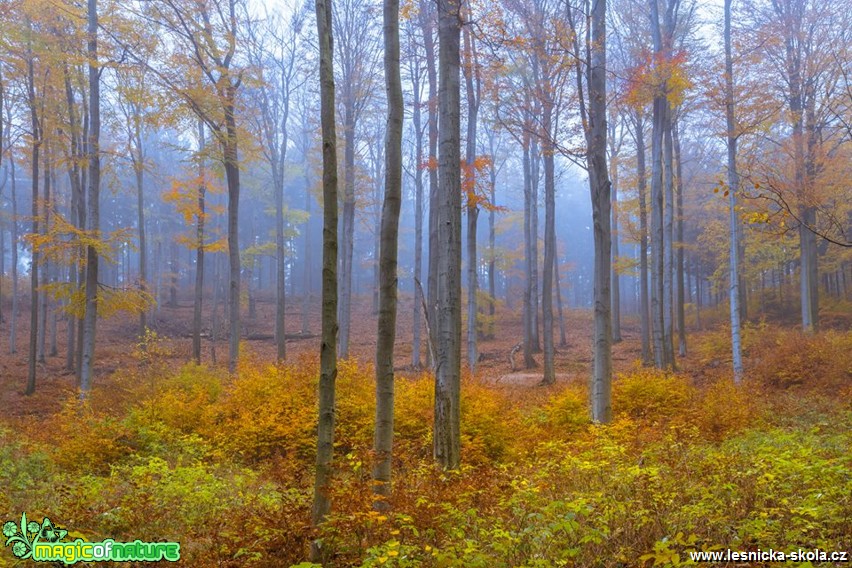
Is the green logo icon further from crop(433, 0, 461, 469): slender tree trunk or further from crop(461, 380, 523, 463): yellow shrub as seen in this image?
crop(461, 380, 523, 463): yellow shrub

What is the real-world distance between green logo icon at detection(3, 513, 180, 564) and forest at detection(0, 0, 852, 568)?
2 cm

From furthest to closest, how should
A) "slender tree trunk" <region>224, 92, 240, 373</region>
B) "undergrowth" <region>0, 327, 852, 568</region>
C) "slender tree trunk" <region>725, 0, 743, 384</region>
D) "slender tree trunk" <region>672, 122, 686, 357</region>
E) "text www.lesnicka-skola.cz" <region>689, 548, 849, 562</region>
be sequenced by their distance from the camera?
"slender tree trunk" <region>672, 122, 686, 357</region>, "slender tree trunk" <region>224, 92, 240, 373</region>, "slender tree trunk" <region>725, 0, 743, 384</region>, "undergrowth" <region>0, 327, 852, 568</region>, "text www.lesnicka-skola.cz" <region>689, 548, 849, 562</region>

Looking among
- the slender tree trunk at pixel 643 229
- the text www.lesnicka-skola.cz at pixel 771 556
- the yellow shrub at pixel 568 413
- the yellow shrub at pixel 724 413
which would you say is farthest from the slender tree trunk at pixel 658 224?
the text www.lesnicka-skola.cz at pixel 771 556

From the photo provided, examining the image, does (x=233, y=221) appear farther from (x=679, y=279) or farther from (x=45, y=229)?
(x=679, y=279)

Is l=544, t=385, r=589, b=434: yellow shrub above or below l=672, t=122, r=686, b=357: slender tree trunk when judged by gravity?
below

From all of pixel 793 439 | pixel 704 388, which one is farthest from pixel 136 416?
pixel 704 388

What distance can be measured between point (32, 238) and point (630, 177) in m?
20.0

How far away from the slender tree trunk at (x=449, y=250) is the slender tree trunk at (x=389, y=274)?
1584 millimetres

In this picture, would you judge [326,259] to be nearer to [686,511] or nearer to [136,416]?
[686,511]

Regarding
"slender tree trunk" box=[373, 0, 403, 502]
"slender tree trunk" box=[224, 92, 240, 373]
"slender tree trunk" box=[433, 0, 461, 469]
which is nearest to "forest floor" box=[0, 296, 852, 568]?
"slender tree trunk" box=[373, 0, 403, 502]

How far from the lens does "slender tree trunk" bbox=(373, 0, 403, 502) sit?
507 cm

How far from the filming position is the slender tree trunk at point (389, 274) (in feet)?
16.6

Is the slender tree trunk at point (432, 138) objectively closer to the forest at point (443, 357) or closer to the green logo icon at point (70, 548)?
the forest at point (443, 357)

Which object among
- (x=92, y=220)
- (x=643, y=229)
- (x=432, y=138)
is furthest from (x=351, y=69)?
(x=643, y=229)
